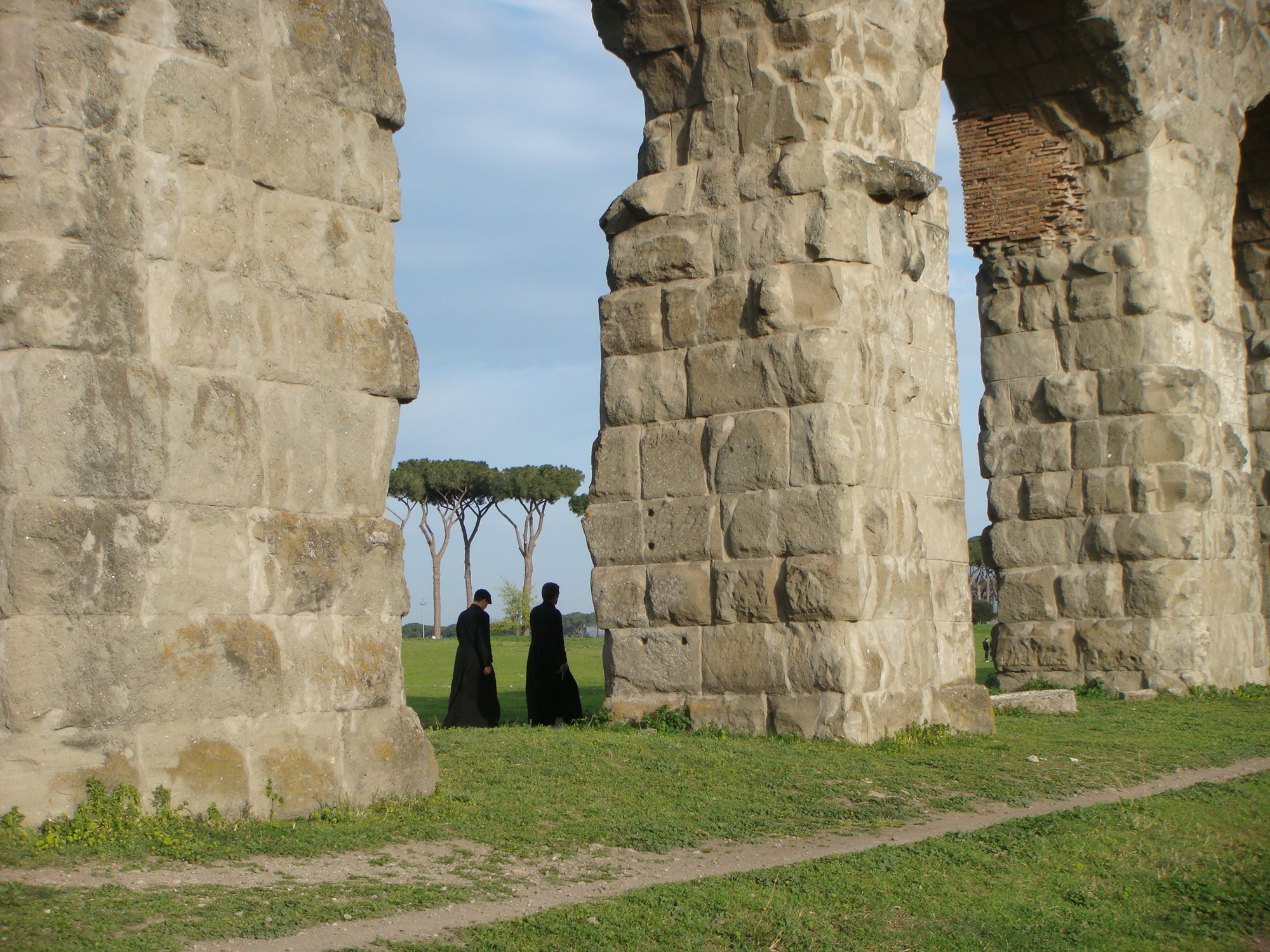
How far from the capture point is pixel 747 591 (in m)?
7.62

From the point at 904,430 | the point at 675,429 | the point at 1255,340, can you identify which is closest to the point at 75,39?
the point at 675,429

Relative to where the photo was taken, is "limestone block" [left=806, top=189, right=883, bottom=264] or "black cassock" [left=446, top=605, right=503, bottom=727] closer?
"limestone block" [left=806, top=189, right=883, bottom=264]

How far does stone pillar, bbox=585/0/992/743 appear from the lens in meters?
7.41

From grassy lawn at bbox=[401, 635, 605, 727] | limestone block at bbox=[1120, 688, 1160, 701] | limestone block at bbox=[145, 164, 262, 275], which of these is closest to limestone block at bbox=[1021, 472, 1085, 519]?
limestone block at bbox=[1120, 688, 1160, 701]

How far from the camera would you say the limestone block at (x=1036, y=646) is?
12.0m

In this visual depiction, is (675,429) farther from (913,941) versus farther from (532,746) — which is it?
(913,941)

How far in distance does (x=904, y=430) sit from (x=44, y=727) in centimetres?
574

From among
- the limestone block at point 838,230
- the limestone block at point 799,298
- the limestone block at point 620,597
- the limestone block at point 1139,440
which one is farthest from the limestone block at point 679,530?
the limestone block at point 1139,440

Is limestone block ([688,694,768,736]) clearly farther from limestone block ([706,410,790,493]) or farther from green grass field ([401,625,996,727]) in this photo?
green grass field ([401,625,996,727])

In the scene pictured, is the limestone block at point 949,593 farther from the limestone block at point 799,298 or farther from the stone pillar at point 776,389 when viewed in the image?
the limestone block at point 799,298

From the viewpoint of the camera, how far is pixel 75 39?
434cm

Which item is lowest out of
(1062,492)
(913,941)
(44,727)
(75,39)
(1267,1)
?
(913,941)

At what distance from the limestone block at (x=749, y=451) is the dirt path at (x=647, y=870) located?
8.27ft

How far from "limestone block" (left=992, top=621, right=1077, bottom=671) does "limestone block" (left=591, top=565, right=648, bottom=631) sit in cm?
546
